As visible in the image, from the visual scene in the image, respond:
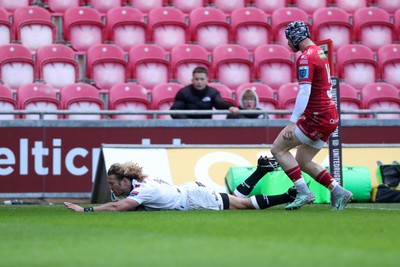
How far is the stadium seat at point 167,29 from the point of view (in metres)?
18.9

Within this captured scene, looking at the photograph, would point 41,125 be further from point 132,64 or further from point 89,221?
point 89,221

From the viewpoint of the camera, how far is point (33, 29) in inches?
714

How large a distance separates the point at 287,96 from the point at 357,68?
2.10m

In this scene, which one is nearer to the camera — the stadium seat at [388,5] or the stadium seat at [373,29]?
the stadium seat at [373,29]

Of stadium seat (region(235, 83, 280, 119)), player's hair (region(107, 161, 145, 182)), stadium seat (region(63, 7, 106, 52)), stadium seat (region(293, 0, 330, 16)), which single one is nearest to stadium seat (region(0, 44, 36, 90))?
stadium seat (region(63, 7, 106, 52))

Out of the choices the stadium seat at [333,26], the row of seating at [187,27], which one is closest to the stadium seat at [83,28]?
the row of seating at [187,27]

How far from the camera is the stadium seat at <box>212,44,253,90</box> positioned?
60.5 feet

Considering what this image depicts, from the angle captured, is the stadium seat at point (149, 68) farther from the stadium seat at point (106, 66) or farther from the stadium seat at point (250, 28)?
the stadium seat at point (250, 28)

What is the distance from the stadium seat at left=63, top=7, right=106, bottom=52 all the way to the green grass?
8.13 metres

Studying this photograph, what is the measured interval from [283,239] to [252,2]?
1357 cm

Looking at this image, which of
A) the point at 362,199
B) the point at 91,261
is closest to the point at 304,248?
the point at 91,261

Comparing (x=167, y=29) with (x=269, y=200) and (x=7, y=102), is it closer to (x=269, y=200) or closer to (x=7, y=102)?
(x=7, y=102)

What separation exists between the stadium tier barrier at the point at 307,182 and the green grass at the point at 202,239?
10.1 feet

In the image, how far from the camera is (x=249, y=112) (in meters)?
15.6
